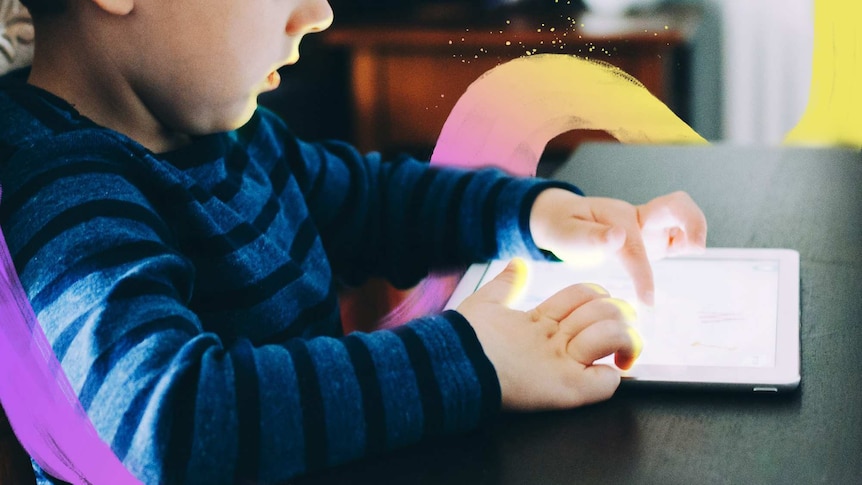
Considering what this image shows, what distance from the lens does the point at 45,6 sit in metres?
0.50

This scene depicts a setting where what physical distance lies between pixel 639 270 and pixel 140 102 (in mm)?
297

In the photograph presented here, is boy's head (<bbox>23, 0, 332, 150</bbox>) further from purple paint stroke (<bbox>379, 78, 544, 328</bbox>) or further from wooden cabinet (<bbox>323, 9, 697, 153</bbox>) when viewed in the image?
wooden cabinet (<bbox>323, 9, 697, 153</bbox>)

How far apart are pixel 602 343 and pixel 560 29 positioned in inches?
43.3

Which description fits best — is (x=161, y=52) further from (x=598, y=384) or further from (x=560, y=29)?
(x=560, y=29)

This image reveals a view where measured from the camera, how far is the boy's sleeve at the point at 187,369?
38 centimetres

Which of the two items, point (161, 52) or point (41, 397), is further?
point (161, 52)

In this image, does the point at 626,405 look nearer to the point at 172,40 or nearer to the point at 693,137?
the point at 172,40

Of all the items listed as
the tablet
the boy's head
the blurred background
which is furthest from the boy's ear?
the blurred background

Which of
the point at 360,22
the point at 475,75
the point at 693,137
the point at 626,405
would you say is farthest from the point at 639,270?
the point at 360,22

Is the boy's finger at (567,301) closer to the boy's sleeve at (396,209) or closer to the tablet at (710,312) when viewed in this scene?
the tablet at (710,312)

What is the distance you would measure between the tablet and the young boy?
2 cm

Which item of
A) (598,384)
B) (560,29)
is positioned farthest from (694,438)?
(560,29)

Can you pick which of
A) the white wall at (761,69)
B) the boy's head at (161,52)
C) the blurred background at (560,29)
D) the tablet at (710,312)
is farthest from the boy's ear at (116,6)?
the white wall at (761,69)

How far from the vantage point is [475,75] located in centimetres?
70
